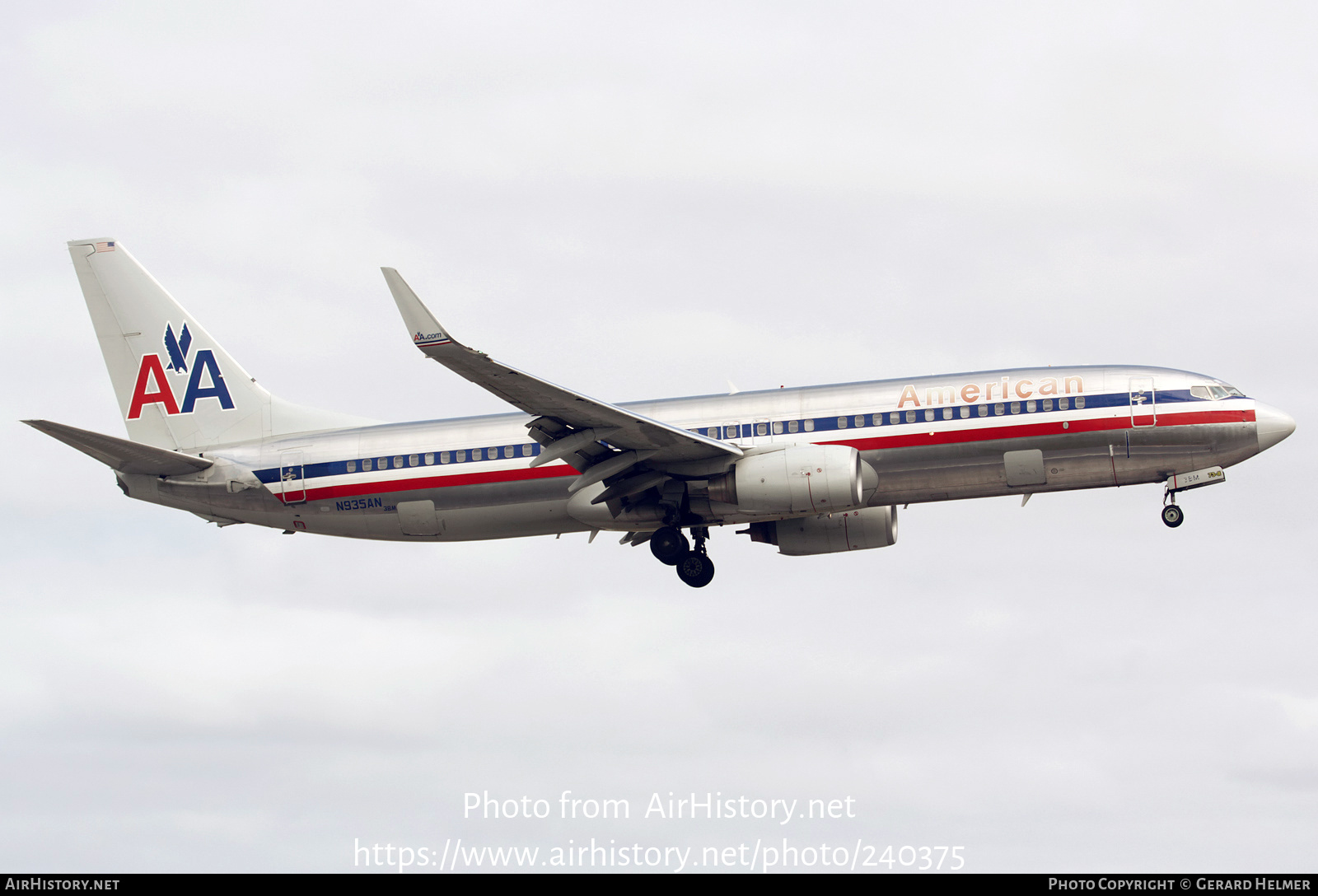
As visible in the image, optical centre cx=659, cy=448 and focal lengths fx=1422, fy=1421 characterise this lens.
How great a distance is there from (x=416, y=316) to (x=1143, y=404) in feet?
61.5

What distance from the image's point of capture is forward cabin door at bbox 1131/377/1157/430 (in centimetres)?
3641

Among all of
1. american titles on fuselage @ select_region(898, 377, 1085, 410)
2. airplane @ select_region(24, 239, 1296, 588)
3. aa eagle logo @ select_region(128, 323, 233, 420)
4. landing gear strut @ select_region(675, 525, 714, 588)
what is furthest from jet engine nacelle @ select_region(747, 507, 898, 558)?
aa eagle logo @ select_region(128, 323, 233, 420)

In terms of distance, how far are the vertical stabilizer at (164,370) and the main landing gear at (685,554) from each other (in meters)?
11.0

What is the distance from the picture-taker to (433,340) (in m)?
30.8

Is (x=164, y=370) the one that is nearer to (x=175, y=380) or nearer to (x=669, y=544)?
(x=175, y=380)

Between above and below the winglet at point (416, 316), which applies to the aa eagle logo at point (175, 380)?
above

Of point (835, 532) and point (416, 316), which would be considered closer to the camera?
point (416, 316)

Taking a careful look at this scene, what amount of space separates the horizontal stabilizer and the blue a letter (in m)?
2.11

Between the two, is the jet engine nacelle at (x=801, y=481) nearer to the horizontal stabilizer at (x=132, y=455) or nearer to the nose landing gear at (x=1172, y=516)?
the nose landing gear at (x=1172, y=516)

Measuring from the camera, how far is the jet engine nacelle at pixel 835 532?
4109 centimetres

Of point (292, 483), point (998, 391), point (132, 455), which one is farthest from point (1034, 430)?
point (132, 455)

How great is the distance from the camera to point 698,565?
39.2 metres

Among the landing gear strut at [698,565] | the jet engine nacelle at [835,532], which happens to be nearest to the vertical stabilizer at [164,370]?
the landing gear strut at [698,565]

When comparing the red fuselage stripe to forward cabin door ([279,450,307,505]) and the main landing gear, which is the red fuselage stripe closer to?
the main landing gear
